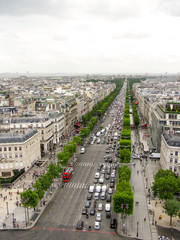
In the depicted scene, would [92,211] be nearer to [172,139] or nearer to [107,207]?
[107,207]

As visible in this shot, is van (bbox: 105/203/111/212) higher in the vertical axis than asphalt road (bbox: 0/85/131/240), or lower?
higher

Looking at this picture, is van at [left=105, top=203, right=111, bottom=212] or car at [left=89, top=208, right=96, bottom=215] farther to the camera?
van at [left=105, top=203, right=111, bottom=212]

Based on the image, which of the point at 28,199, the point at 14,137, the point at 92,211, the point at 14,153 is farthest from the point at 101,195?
the point at 14,137

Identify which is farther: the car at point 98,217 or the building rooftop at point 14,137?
the building rooftop at point 14,137

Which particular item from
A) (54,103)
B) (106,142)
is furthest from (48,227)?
(54,103)

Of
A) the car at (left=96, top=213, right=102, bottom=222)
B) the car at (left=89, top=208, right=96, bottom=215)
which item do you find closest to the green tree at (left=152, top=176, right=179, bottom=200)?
the car at (left=96, top=213, right=102, bottom=222)

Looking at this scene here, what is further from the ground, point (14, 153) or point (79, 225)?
point (14, 153)

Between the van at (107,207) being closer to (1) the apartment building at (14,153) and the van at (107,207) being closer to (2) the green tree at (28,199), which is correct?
(2) the green tree at (28,199)

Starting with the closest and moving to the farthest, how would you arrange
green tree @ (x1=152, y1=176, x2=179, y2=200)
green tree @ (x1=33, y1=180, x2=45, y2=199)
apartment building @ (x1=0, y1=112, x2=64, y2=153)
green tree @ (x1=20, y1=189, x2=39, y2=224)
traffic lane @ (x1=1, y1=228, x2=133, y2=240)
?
1. traffic lane @ (x1=1, y1=228, x2=133, y2=240)
2. green tree @ (x1=20, y1=189, x2=39, y2=224)
3. green tree @ (x1=152, y1=176, x2=179, y2=200)
4. green tree @ (x1=33, y1=180, x2=45, y2=199)
5. apartment building @ (x1=0, y1=112, x2=64, y2=153)

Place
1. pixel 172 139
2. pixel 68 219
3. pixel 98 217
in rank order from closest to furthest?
pixel 98 217 → pixel 68 219 → pixel 172 139

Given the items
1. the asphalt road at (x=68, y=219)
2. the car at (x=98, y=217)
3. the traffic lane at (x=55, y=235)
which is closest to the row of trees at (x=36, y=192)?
the asphalt road at (x=68, y=219)

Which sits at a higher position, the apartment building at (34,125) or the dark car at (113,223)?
the apartment building at (34,125)

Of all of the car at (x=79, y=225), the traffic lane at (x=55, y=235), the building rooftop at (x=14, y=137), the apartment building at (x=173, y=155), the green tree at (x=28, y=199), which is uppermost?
the building rooftop at (x=14, y=137)

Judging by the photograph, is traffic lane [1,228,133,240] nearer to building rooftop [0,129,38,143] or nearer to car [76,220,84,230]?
car [76,220,84,230]
